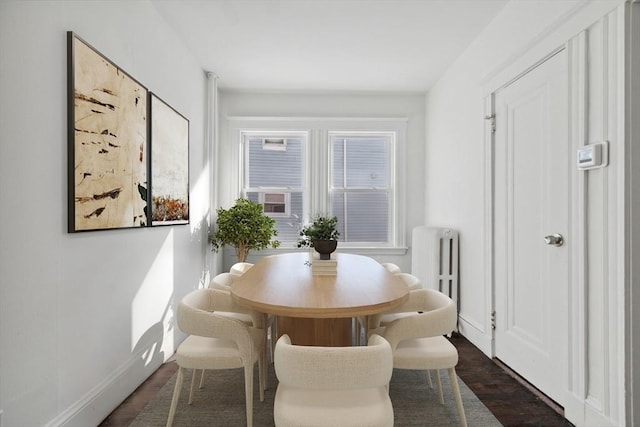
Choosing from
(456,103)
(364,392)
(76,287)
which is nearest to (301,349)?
(364,392)

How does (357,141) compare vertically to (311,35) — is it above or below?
below

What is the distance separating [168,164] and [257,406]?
2.05 meters

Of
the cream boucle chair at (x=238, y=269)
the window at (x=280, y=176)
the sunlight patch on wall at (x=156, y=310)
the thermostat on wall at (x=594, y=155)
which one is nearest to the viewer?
the thermostat on wall at (x=594, y=155)

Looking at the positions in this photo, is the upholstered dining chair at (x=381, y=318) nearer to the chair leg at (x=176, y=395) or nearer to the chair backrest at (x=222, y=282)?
the chair backrest at (x=222, y=282)

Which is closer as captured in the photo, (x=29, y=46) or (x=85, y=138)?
(x=29, y=46)

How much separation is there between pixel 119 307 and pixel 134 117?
4.24 feet

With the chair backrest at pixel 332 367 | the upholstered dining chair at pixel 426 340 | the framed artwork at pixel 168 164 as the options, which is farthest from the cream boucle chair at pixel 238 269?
the chair backrest at pixel 332 367

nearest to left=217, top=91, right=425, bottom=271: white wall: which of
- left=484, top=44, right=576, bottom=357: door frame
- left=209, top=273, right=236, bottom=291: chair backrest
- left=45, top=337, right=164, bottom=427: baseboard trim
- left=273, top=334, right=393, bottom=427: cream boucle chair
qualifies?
left=484, top=44, right=576, bottom=357: door frame

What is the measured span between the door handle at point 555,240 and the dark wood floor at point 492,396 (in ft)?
3.36

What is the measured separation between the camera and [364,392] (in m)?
1.43

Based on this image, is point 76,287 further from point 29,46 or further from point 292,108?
point 292,108

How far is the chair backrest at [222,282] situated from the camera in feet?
7.66

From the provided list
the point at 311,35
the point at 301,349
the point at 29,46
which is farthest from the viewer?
the point at 311,35

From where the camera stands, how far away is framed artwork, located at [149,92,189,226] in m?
2.73
